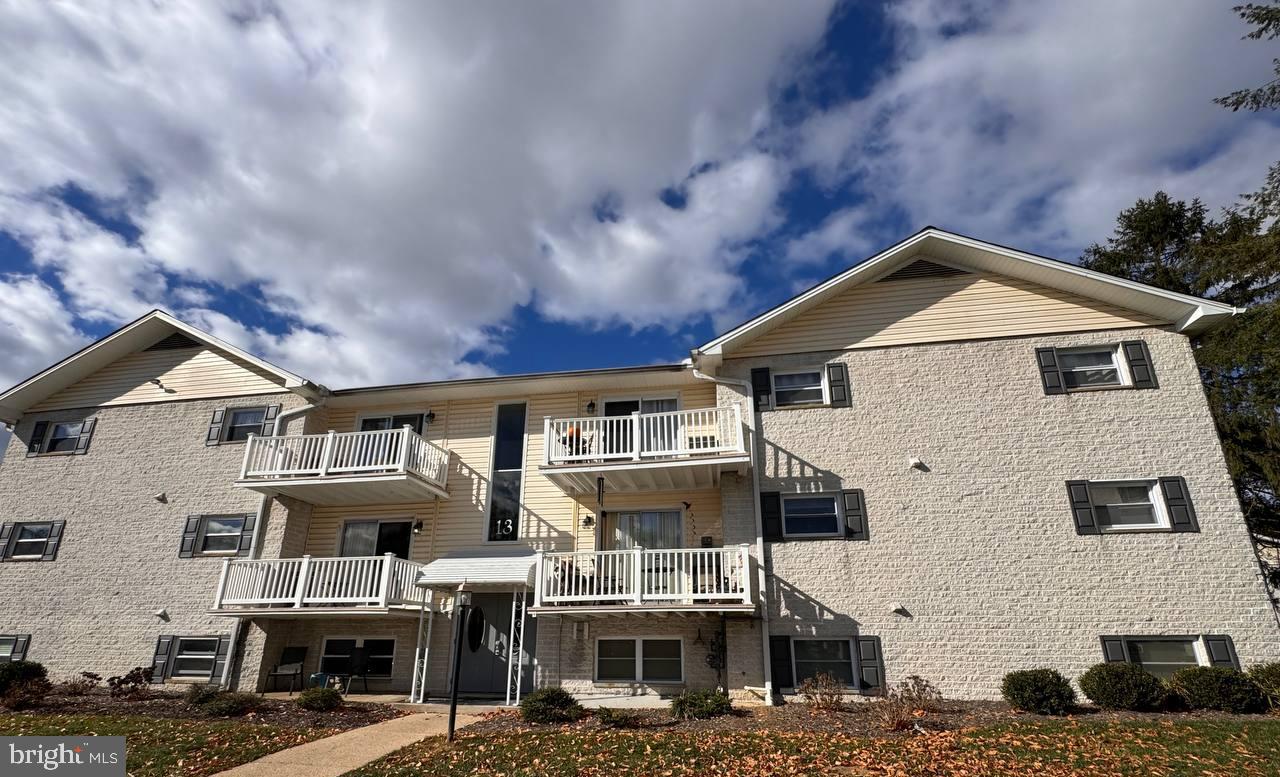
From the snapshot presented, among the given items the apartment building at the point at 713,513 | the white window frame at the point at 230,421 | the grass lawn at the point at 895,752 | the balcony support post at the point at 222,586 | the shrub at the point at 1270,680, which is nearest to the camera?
the grass lawn at the point at 895,752

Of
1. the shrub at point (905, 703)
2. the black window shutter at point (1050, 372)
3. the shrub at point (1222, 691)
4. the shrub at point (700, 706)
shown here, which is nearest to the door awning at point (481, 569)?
the shrub at point (700, 706)

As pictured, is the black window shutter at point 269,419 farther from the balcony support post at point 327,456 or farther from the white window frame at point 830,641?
the white window frame at point 830,641

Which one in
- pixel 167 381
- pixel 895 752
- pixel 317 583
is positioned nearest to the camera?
pixel 895 752

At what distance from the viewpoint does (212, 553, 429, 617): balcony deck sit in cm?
1391

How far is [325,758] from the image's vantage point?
31.3ft

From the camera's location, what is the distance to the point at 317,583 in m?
14.3

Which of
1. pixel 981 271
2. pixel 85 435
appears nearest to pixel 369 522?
pixel 85 435

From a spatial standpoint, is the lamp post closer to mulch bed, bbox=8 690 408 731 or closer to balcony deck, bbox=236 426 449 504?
mulch bed, bbox=8 690 408 731

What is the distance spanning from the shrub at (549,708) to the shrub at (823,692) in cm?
415

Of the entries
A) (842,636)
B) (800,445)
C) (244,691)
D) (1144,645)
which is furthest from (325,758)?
(1144,645)

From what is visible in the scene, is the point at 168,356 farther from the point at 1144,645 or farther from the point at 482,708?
the point at 1144,645

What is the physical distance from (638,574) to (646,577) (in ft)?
1.01

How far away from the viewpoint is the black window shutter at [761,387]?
14930mm

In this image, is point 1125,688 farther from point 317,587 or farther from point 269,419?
point 269,419
